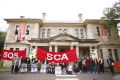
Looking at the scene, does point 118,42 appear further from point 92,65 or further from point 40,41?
point 40,41

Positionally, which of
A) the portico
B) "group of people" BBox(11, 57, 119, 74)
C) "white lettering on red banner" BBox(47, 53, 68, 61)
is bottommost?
"group of people" BBox(11, 57, 119, 74)

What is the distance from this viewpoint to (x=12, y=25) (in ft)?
92.9

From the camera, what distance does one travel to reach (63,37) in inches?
991

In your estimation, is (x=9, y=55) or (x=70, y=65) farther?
(x=9, y=55)

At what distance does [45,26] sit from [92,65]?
1538cm

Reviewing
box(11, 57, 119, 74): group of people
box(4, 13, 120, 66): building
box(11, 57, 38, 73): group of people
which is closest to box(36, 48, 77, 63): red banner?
box(11, 57, 119, 74): group of people

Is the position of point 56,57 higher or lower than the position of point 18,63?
higher

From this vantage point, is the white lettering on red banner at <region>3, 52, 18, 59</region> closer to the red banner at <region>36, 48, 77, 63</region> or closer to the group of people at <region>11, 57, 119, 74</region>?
the group of people at <region>11, 57, 119, 74</region>

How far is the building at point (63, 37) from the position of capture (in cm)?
2495

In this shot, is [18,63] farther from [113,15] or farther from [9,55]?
[113,15]

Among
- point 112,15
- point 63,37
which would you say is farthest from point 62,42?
point 112,15

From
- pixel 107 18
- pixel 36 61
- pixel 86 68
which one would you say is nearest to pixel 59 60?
pixel 36 61

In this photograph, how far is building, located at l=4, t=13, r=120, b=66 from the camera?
2495 cm

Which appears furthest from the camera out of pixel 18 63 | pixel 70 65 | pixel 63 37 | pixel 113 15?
pixel 63 37
